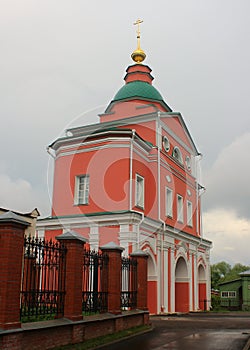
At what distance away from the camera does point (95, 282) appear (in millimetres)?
11844

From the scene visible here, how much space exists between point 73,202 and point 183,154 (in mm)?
8275

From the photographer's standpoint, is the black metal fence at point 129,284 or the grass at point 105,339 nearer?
the grass at point 105,339

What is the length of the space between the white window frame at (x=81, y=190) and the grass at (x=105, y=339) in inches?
314

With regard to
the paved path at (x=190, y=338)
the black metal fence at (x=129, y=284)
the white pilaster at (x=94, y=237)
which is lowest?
the paved path at (x=190, y=338)

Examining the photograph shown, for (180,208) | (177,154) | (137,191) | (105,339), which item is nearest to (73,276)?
(105,339)

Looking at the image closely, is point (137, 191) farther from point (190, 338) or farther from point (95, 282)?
point (190, 338)

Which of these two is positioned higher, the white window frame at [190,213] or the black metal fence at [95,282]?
the white window frame at [190,213]

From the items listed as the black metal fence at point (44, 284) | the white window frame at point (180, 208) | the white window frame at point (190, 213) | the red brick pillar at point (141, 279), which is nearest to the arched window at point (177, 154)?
the white window frame at point (180, 208)

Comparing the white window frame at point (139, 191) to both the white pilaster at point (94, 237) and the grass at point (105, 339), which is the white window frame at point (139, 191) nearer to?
the white pilaster at point (94, 237)

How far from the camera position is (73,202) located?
19953 millimetres

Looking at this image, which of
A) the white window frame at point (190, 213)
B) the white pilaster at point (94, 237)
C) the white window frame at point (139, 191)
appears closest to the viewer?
the white pilaster at point (94, 237)

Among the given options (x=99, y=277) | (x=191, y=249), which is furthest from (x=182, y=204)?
(x=99, y=277)

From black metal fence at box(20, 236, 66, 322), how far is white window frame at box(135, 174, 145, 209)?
32.2ft

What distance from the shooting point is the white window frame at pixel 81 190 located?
783 inches
